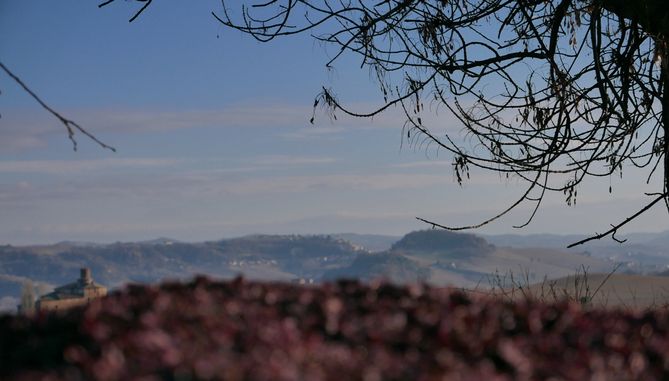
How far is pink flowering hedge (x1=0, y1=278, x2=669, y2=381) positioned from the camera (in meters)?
1.89

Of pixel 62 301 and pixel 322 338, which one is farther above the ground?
pixel 322 338

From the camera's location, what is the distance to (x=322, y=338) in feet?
7.05

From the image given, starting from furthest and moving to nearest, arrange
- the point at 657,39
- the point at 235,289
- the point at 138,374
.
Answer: the point at 657,39 < the point at 235,289 < the point at 138,374

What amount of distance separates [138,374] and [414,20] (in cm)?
606

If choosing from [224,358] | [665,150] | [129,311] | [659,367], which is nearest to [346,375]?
[224,358]

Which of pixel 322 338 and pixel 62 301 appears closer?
pixel 322 338

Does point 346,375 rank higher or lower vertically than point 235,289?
lower

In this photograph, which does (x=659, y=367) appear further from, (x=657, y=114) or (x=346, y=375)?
(x=657, y=114)

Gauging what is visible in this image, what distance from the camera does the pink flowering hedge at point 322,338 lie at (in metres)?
1.89

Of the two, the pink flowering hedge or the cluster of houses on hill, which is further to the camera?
the cluster of houses on hill

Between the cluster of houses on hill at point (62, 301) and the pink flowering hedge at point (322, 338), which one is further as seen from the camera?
the cluster of houses on hill at point (62, 301)

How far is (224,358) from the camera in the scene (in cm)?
188

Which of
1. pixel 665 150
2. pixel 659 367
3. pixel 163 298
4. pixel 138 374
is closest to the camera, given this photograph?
pixel 138 374

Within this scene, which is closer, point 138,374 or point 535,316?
point 138,374
